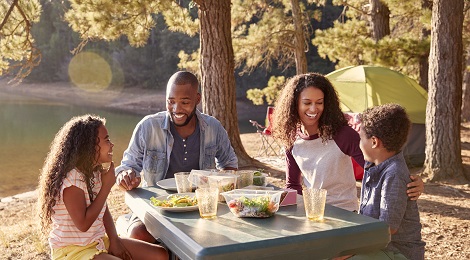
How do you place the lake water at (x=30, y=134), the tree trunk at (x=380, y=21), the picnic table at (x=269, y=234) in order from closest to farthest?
the picnic table at (x=269, y=234) < the tree trunk at (x=380, y=21) < the lake water at (x=30, y=134)

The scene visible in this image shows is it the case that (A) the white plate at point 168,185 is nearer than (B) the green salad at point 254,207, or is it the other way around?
(B) the green salad at point 254,207

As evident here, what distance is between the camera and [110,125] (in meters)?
19.3

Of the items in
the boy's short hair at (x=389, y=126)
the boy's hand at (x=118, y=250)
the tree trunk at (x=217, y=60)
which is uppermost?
the tree trunk at (x=217, y=60)

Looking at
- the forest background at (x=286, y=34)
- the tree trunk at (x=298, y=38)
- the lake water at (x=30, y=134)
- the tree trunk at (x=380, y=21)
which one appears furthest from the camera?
the tree trunk at (x=298, y=38)

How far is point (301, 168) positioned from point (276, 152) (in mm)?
7065

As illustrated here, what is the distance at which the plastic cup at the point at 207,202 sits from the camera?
6.10ft

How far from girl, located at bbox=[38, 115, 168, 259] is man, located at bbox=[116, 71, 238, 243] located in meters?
0.47

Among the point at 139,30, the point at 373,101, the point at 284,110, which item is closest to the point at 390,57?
the point at 373,101

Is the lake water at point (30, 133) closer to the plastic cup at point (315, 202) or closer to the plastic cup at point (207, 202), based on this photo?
the plastic cup at point (207, 202)

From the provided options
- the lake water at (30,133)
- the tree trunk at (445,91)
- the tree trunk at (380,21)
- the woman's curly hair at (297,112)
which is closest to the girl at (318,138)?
the woman's curly hair at (297,112)

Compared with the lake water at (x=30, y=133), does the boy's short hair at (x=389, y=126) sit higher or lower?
higher

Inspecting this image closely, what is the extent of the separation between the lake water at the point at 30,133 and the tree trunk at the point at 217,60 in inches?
170

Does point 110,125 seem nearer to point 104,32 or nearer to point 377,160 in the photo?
point 104,32

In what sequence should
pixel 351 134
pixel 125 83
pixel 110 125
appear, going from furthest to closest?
pixel 125 83 < pixel 110 125 < pixel 351 134
